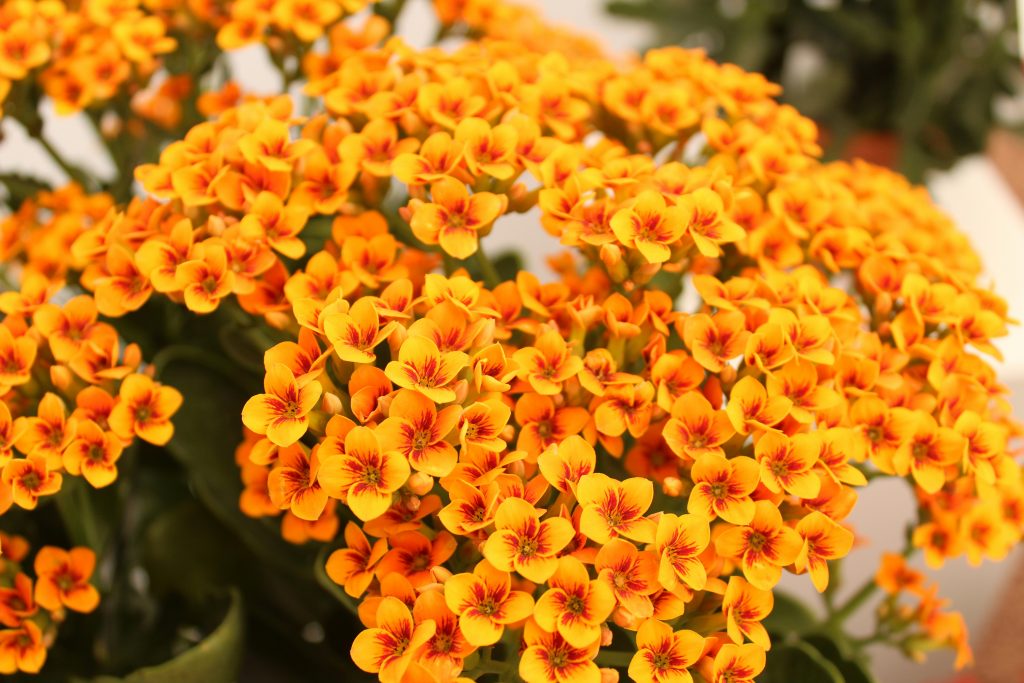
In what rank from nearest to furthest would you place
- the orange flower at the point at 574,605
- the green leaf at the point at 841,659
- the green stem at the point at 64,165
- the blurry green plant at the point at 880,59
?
the orange flower at the point at 574,605 < the green leaf at the point at 841,659 < the green stem at the point at 64,165 < the blurry green plant at the point at 880,59

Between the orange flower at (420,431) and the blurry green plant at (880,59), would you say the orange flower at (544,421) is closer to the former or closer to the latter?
the orange flower at (420,431)

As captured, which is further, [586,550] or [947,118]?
[947,118]

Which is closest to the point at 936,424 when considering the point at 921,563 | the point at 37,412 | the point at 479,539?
the point at 479,539

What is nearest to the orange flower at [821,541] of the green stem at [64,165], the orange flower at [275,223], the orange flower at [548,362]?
the orange flower at [548,362]

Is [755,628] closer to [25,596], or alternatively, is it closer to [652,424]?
[652,424]

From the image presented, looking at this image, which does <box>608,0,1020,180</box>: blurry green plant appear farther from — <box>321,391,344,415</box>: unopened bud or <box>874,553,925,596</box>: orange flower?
<box>321,391,344,415</box>: unopened bud

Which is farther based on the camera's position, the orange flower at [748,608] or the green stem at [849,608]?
the green stem at [849,608]

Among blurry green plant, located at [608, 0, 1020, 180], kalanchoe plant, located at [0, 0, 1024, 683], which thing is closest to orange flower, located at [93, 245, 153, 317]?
kalanchoe plant, located at [0, 0, 1024, 683]
